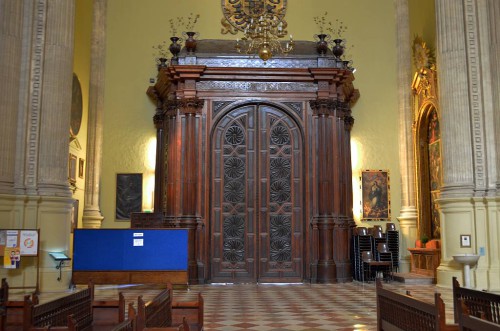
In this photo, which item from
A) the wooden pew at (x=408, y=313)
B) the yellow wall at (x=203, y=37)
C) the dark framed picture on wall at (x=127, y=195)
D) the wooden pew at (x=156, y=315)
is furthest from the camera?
the yellow wall at (x=203, y=37)

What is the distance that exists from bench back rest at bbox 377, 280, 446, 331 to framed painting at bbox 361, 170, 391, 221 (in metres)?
12.0

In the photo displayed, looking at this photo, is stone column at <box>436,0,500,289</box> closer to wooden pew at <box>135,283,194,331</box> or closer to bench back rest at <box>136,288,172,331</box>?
wooden pew at <box>135,283,194,331</box>

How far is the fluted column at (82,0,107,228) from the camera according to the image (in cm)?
1744

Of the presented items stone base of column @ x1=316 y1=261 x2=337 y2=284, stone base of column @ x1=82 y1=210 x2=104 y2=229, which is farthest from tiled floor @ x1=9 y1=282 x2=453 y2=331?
stone base of column @ x1=82 y1=210 x2=104 y2=229

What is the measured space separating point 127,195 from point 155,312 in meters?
13.1

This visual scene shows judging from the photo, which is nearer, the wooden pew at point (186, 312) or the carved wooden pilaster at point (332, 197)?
the wooden pew at point (186, 312)

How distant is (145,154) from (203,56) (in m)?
3.95

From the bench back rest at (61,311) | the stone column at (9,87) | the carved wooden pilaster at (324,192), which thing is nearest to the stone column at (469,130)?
the carved wooden pilaster at (324,192)

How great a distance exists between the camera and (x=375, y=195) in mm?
17984

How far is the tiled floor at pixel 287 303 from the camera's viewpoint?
27.3ft

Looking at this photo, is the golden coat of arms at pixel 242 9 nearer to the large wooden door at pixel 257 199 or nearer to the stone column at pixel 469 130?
the large wooden door at pixel 257 199

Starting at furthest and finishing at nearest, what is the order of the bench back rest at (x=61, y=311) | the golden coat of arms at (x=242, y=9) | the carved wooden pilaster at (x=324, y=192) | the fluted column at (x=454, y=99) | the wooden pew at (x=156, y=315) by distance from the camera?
the golden coat of arms at (x=242, y=9), the carved wooden pilaster at (x=324, y=192), the fluted column at (x=454, y=99), the bench back rest at (x=61, y=311), the wooden pew at (x=156, y=315)

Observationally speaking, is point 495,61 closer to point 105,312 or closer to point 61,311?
point 105,312

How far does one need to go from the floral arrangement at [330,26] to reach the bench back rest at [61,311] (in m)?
14.3
